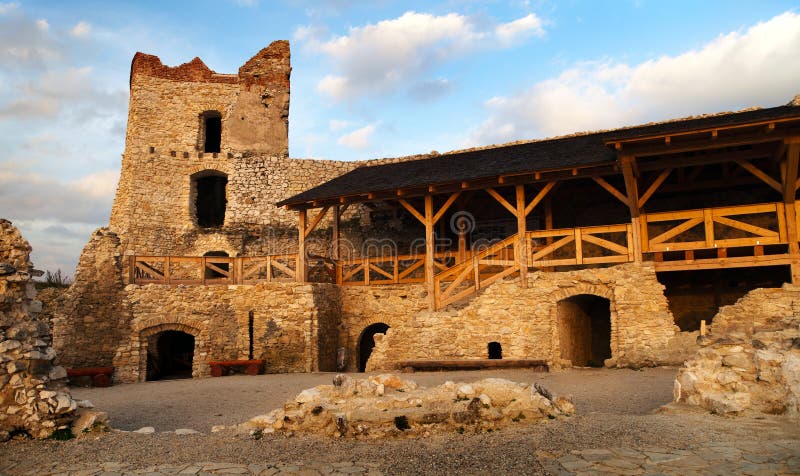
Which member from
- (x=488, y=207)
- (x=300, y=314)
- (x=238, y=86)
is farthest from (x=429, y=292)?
(x=238, y=86)

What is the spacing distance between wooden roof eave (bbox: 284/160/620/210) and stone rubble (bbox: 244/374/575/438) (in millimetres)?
7045

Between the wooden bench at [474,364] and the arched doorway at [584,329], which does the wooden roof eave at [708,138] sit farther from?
the wooden bench at [474,364]

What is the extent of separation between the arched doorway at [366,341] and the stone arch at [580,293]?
552cm

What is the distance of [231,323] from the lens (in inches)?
615

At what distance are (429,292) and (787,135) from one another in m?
7.93

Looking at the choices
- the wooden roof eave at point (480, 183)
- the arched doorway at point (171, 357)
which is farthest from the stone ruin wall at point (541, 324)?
the arched doorway at point (171, 357)

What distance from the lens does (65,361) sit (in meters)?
14.8

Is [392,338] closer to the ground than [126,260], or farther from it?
closer to the ground

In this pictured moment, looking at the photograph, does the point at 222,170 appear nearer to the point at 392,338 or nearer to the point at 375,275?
the point at 375,275

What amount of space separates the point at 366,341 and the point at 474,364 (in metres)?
6.38

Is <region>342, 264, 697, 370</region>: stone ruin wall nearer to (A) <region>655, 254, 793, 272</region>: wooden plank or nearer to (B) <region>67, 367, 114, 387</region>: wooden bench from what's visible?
(A) <region>655, 254, 793, 272</region>: wooden plank

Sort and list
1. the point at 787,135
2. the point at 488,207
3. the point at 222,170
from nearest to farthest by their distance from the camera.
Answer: the point at 787,135 → the point at 488,207 → the point at 222,170

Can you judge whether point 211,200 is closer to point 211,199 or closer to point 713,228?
point 211,199

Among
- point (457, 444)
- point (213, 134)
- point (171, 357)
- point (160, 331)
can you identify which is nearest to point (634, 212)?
point (457, 444)
